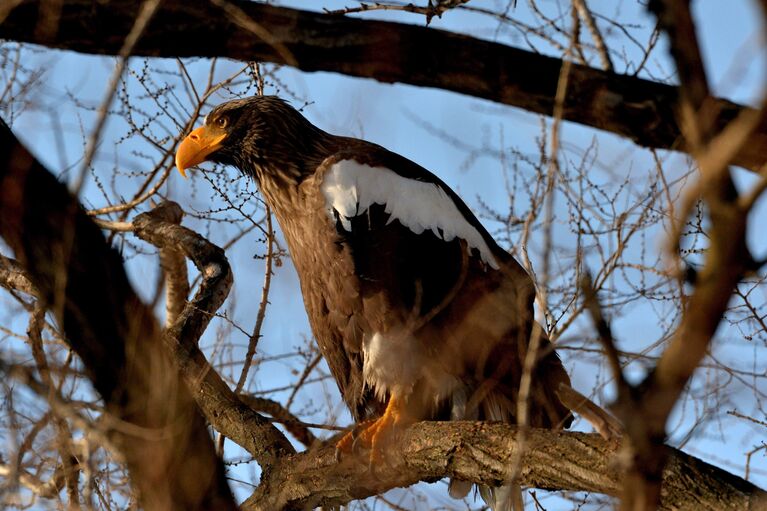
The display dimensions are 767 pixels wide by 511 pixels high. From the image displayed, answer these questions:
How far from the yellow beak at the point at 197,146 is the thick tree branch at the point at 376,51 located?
248 centimetres

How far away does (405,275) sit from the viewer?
4391mm

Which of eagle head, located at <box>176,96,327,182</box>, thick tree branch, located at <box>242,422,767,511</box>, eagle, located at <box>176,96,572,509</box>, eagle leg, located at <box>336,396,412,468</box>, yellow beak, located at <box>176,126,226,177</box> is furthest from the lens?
yellow beak, located at <box>176,126,226,177</box>

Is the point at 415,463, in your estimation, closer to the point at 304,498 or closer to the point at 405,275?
the point at 304,498

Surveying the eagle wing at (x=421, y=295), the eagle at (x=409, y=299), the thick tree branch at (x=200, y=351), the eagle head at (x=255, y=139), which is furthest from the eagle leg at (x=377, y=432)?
the eagle head at (x=255, y=139)

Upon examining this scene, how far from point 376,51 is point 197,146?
2.88 m

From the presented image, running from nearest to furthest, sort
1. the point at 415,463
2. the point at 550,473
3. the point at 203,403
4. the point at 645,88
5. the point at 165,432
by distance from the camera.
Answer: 1. the point at 645,88
2. the point at 165,432
3. the point at 550,473
4. the point at 415,463
5. the point at 203,403

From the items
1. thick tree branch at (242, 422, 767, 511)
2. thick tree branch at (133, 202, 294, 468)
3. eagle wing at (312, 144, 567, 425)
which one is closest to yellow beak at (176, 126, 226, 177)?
thick tree branch at (133, 202, 294, 468)

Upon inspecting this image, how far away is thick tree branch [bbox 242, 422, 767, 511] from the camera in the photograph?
2988mm

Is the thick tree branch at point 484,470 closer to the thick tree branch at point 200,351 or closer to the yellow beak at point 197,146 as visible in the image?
the thick tree branch at point 200,351

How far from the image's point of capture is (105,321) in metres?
3.12

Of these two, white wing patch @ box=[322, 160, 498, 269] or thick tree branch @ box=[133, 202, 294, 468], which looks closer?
thick tree branch @ box=[133, 202, 294, 468]

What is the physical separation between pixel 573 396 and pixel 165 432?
1.26 metres

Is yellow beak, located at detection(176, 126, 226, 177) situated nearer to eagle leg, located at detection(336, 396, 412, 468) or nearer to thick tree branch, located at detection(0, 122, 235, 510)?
eagle leg, located at detection(336, 396, 412, 468)

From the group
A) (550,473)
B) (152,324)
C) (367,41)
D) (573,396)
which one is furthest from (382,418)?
(367,41)
